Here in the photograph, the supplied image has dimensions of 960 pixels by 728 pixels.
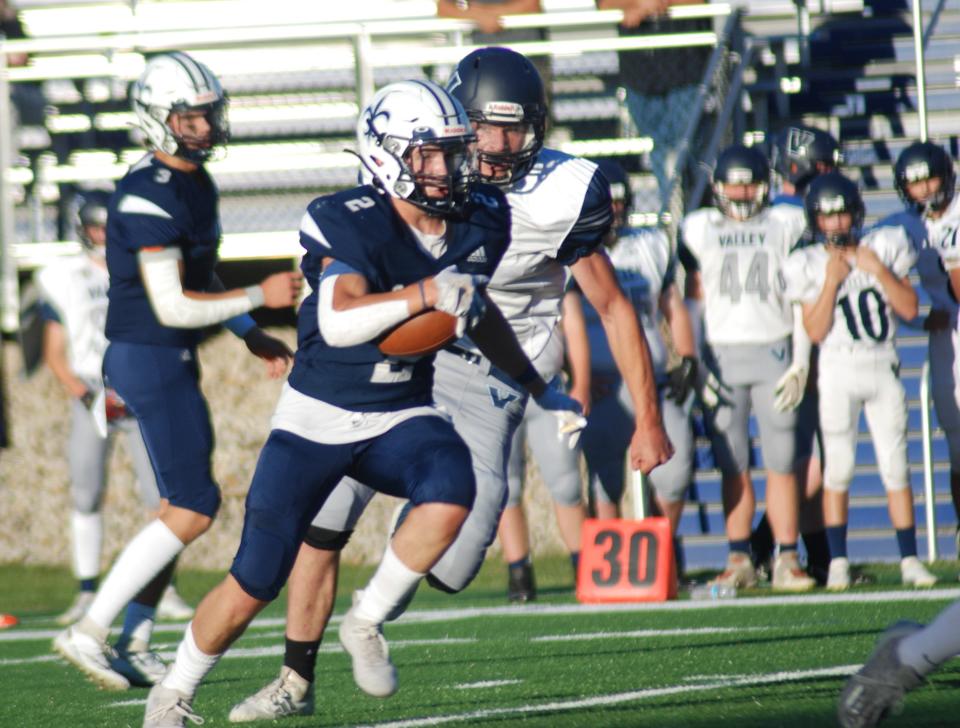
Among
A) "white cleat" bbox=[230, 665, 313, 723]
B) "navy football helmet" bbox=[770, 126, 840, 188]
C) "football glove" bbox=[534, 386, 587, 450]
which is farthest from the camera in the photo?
"navy football helmet" bbox=[770, 126, 840, 188]

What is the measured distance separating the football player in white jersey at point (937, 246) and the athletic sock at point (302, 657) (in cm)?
373

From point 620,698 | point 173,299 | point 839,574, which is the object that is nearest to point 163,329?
point 173,299

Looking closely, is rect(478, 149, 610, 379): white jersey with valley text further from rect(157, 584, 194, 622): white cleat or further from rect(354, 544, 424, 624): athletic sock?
rect(157, 584, 194, 622): white cleat

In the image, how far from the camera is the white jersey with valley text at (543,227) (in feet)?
14.7

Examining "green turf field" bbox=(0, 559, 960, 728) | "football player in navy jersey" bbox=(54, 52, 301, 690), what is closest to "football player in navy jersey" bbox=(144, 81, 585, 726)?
"green turf field" bbox=(0, 559, 960, 728)

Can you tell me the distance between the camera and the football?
3.47 meters

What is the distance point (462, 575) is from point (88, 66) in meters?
6.18

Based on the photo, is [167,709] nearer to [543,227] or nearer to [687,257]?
[543,227]

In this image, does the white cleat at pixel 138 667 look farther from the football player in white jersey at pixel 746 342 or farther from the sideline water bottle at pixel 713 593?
the football player in white jersey at pixel 746 342

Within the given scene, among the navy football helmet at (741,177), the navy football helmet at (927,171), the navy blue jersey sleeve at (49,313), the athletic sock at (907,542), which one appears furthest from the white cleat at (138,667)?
the navy football helmet at (927,171)

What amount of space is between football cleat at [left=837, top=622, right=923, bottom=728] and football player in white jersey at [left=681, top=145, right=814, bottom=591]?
384cm

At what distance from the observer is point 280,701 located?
3922mm

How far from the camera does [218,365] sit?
9430 millimetres

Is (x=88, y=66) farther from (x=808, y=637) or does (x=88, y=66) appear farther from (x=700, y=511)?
(x=808, y=637)
